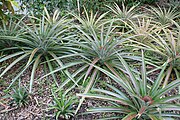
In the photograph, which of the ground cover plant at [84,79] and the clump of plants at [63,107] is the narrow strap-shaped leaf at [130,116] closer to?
the ground cover plant at [84,79]

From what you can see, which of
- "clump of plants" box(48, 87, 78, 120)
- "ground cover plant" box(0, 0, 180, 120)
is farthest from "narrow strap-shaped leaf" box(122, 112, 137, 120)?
"clump of plants" box(48, 87, 78, 120)

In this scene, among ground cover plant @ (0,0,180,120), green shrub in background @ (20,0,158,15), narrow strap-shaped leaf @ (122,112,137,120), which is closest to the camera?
narrow strap-shaped leaf @ (122,112,137,120)

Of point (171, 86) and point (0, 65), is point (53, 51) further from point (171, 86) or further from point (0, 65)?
point (171, 86)

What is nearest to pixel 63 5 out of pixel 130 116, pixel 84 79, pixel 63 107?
pixel 84 79

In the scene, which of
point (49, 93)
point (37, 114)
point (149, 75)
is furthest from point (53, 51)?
point (149, 75)

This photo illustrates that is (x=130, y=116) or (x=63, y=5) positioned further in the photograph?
(x=63, y=5)

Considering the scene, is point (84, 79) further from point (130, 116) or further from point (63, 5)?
point (63, 5)

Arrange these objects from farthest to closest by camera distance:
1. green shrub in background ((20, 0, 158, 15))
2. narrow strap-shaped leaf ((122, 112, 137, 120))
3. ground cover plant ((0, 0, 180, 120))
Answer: green shrub in background ((20, 0, 158, 15)) < ground cover plant ((0, 0, 180, 120)) < narrow strap-shaped leaf ((122, 112, 137, 120))

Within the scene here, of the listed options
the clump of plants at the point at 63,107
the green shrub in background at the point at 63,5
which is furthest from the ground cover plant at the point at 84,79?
the green shrub in background at the point at 63,5

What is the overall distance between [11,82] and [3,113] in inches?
14.6

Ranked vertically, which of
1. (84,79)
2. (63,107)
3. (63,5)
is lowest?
(63,107)

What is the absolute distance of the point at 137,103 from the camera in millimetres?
1576

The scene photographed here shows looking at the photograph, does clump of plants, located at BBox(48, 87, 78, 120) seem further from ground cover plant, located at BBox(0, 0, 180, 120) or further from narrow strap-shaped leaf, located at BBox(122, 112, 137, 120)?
narrow strap-shaped leaf, located at BBox(122, 112, 137, 120)

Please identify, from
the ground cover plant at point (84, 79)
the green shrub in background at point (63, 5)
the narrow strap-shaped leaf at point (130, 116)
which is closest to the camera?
the narrow strap-shaped leaf at point (130, 116)
